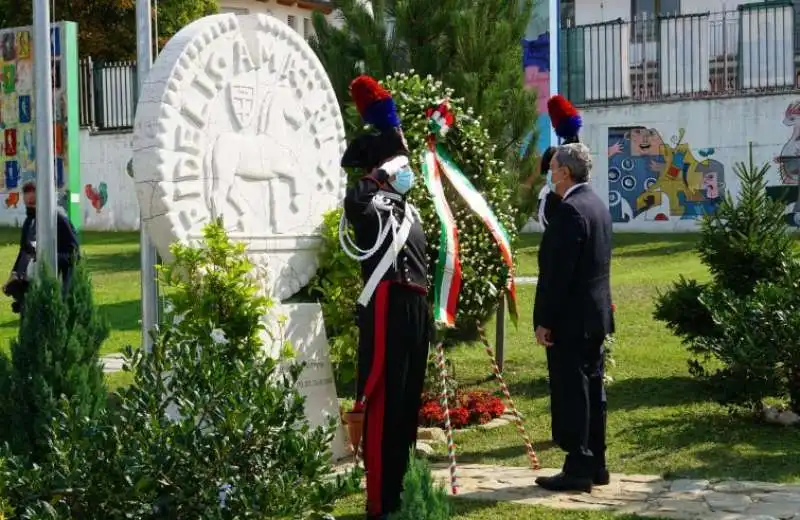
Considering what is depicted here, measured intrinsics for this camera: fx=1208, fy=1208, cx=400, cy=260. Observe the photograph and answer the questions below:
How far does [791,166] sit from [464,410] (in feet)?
49.2

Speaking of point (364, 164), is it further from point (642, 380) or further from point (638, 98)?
point (638, 98)

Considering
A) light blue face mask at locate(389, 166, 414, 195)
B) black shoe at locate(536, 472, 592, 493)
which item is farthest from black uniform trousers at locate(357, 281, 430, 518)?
black shoe at locate(536, 472, 592, 493)

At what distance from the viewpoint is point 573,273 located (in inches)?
254

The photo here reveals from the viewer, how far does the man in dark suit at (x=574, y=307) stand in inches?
252

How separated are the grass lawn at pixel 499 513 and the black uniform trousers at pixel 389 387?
0.34m

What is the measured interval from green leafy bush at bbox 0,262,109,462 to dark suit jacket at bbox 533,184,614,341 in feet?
7.59

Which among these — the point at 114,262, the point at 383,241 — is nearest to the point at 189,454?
the point at 383,241

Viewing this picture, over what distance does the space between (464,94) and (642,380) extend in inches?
109

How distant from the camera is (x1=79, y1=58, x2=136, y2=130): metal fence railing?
2491 centimetres

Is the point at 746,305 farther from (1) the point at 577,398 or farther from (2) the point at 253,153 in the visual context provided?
(2) the point at 253,153

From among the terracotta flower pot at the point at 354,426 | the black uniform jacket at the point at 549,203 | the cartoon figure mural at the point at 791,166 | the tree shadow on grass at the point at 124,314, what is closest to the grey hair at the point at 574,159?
the black uniform jacket at the point at 549,203

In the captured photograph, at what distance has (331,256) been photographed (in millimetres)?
7441

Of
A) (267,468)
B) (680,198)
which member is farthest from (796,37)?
(267,468)

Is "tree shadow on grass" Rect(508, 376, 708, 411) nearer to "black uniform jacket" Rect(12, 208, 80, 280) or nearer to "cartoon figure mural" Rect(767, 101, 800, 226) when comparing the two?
"black uniform jacket" Rect(12, 208, 80, 280)
